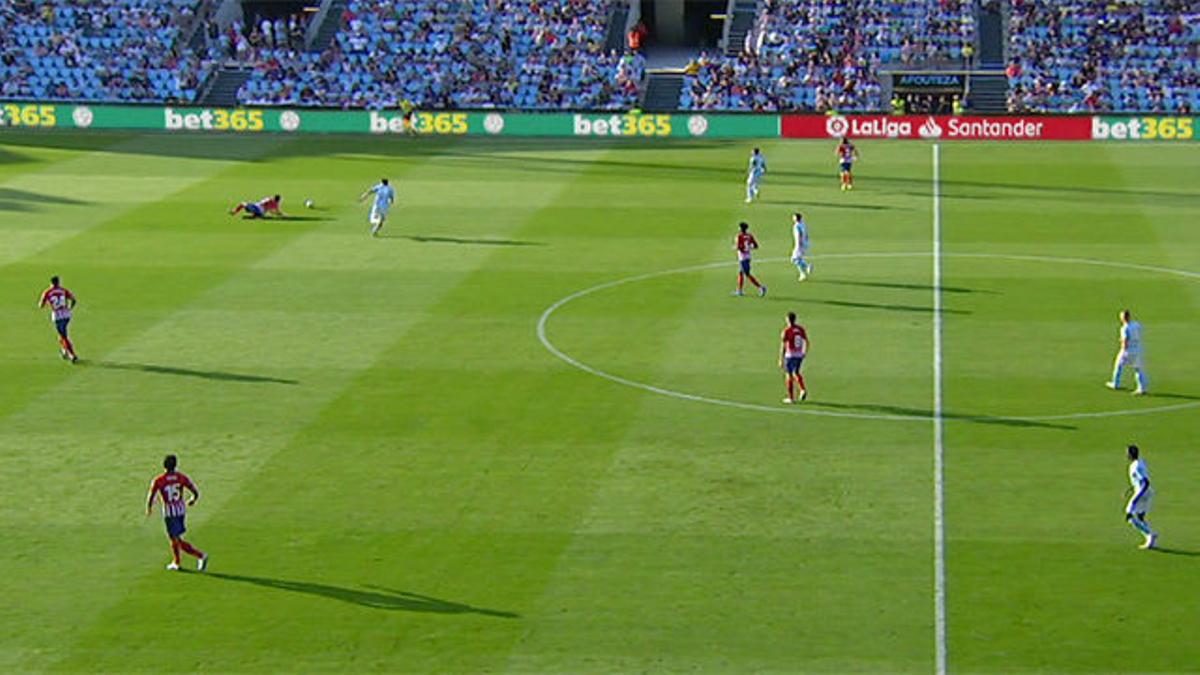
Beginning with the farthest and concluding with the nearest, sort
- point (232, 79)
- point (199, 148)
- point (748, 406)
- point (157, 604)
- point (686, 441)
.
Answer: point (232, 79) → point (199, 148) → point (748, 406) → point (686, 441) → point (157, 604)

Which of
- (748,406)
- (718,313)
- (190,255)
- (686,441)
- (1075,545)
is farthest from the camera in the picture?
(190,255)

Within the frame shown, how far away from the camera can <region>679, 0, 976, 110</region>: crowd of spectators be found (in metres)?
81.8

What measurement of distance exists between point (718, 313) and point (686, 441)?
10708 mm

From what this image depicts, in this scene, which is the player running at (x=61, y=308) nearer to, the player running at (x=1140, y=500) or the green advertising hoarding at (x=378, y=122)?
the player running at (x=1140, y=500)

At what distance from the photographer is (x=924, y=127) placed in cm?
7681

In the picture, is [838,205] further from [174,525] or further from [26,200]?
[174,525]

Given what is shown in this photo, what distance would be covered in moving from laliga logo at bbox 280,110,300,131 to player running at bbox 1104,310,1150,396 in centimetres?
4821

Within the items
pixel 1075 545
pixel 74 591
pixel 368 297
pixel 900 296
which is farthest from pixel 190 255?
pixel 1075 545

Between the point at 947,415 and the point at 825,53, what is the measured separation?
49.4 m

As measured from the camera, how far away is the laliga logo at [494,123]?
78750 mm

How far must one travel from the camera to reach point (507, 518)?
31016 millimetres

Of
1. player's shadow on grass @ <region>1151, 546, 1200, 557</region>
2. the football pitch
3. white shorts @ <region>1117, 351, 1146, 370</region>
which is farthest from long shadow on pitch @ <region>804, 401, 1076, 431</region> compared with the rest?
player's shadow on grass @ <region>1151, 546, 1200, 557</region>

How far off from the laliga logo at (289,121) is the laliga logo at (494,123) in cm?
785

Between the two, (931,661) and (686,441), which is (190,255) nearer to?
(686,441)
